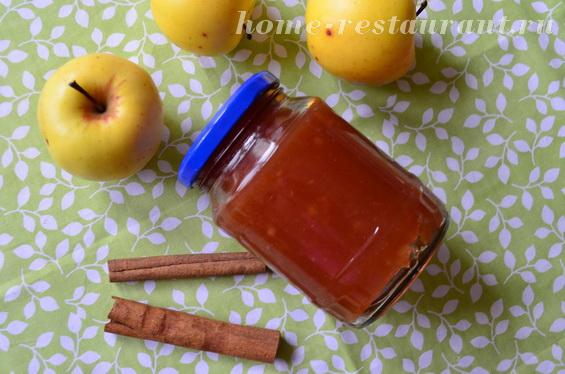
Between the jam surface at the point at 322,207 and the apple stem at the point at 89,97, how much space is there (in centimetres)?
17

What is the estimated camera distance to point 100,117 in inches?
28.4

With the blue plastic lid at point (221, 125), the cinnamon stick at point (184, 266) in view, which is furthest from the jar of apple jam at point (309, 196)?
the cinnamon stick at point (184, 266)

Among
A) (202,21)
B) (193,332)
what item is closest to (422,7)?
(202,21)

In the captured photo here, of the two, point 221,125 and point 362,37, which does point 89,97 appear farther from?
point 362,37

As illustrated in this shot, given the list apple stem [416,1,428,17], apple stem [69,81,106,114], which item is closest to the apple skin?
apple stem [69,81,106,114]

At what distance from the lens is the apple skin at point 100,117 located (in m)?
0.71

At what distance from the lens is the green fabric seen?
2.68 feet

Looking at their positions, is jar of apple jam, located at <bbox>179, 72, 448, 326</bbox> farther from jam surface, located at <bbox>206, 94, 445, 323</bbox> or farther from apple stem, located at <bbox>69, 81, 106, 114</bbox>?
apple stem, located at <bbox>69, 81, 106, 114</bbox>

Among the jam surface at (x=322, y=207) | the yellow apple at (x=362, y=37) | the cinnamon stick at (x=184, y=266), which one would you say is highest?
the yellow apple at (x=362, y=37)

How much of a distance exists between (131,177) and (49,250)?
14cm

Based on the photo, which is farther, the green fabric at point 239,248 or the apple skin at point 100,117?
the green fabric at point 239,248

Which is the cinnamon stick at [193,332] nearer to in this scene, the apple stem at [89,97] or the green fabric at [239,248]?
the green fabric at [239,248]

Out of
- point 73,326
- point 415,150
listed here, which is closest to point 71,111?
point 73,326

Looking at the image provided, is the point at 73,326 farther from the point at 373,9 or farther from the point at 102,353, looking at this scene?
the point at 373,9
